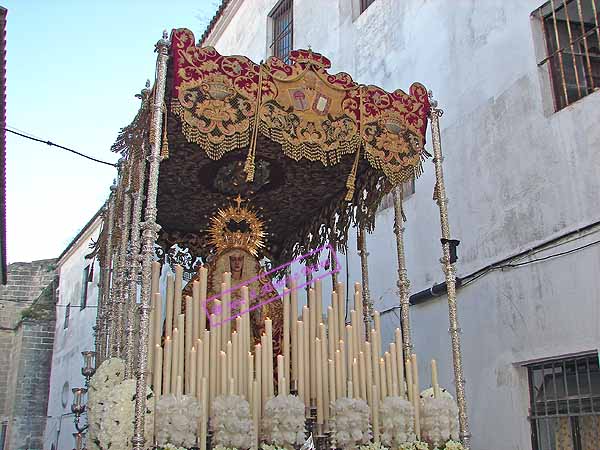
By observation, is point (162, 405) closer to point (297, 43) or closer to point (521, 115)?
point (521, 115)

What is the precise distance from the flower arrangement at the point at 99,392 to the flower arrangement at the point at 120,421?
7cm

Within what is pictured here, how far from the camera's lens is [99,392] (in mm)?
4379

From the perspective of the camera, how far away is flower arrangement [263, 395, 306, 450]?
13.1 ft

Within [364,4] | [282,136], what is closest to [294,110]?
[282,136]

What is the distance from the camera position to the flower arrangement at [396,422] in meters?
4.40

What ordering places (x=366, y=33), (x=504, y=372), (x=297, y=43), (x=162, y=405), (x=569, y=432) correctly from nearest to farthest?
(x=162, y=405) < (x=569, y=432) < (x=504, y=372) < (x=366, y=33) < (x=297, y=43)

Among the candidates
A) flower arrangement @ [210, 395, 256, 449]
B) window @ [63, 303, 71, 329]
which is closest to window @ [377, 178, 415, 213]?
flower arrangement @ [210, 395, 256, 449]

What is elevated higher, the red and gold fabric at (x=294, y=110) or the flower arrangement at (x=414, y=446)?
the red and gold fabric at (x=294, y=110)

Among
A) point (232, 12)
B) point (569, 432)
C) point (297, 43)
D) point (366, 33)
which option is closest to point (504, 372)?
point (569, 432)

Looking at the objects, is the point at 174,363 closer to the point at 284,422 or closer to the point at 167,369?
the point at 167,369

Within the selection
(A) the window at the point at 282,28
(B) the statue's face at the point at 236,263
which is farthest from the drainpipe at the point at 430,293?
(A) the window at the point at 282,28

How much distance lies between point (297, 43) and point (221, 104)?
6.99 metres

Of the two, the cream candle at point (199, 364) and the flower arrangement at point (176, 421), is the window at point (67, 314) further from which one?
the flower arrangement at point (176, 421)

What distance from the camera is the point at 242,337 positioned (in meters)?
4.40
